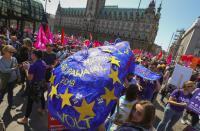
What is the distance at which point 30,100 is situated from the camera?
338cm

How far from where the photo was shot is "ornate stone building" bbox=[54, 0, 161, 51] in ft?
181

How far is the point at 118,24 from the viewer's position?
2527 inches

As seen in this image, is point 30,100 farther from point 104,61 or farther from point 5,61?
point 104,61

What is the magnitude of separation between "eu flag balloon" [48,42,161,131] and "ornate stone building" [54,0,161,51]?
5392cm

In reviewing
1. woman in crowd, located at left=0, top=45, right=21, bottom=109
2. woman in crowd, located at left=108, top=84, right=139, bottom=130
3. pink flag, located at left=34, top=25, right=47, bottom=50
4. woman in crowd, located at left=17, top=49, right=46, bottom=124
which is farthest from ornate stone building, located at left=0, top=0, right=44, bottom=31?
woman in crowd, located at left=108, top=84, right=139, bottom=130

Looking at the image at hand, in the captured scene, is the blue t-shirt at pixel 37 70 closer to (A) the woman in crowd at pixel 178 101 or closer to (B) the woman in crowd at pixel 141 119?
(B) the woman in crowd at pixel 141 119

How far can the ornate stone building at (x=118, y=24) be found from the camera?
55281mm

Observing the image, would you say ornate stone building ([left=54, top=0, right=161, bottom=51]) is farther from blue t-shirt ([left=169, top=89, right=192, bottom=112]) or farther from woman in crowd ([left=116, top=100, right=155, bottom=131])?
woman in crowd ([left=116, top=100, right=155, bottom=131])

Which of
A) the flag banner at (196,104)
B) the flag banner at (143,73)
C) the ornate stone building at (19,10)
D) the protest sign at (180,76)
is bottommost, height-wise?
the protest sign at (180,76)

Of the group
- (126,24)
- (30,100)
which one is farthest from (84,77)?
(126,24)

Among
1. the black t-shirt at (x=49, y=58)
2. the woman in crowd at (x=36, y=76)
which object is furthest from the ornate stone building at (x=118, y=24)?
the woman in crowd at (x=36, y=76)

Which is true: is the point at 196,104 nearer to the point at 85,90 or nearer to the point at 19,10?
the point at 85,90

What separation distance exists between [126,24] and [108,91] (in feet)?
214

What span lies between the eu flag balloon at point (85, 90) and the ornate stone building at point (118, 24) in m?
53.9
